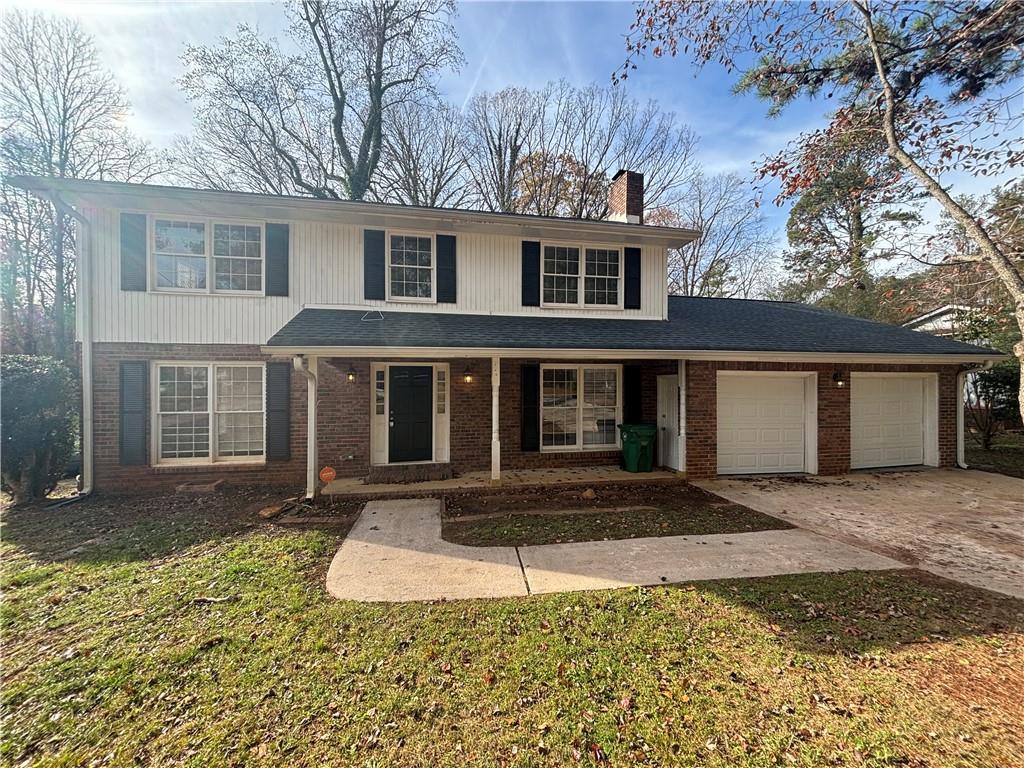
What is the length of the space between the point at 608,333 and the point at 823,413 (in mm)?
4770

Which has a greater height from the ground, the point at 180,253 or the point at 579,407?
the point at 180,253

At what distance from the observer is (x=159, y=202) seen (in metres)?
7.09

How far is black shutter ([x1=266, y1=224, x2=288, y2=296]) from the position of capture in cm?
761

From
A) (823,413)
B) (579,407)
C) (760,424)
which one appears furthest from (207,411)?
(823,413)

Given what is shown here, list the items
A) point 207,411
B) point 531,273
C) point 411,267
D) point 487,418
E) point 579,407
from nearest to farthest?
point 207,411, point 411,267, point 487,418, point 531,273, point 579,407

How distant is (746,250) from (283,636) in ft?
81.4

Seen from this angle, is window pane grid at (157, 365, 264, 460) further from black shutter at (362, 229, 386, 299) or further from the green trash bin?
the green trash bin

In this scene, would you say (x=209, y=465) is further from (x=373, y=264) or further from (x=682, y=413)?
(x=682, y=413)

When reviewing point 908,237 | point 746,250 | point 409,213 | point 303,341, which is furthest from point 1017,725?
point 746,250

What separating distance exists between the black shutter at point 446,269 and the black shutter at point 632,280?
12.5 feet

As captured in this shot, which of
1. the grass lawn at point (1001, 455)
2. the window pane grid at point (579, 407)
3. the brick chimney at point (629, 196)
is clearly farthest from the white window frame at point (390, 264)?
the grass lawn at point (1001, 455)

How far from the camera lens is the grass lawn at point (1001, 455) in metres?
8.99

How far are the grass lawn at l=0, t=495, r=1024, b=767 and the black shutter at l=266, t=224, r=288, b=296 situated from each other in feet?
16.7

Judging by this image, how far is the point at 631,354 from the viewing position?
735cm
